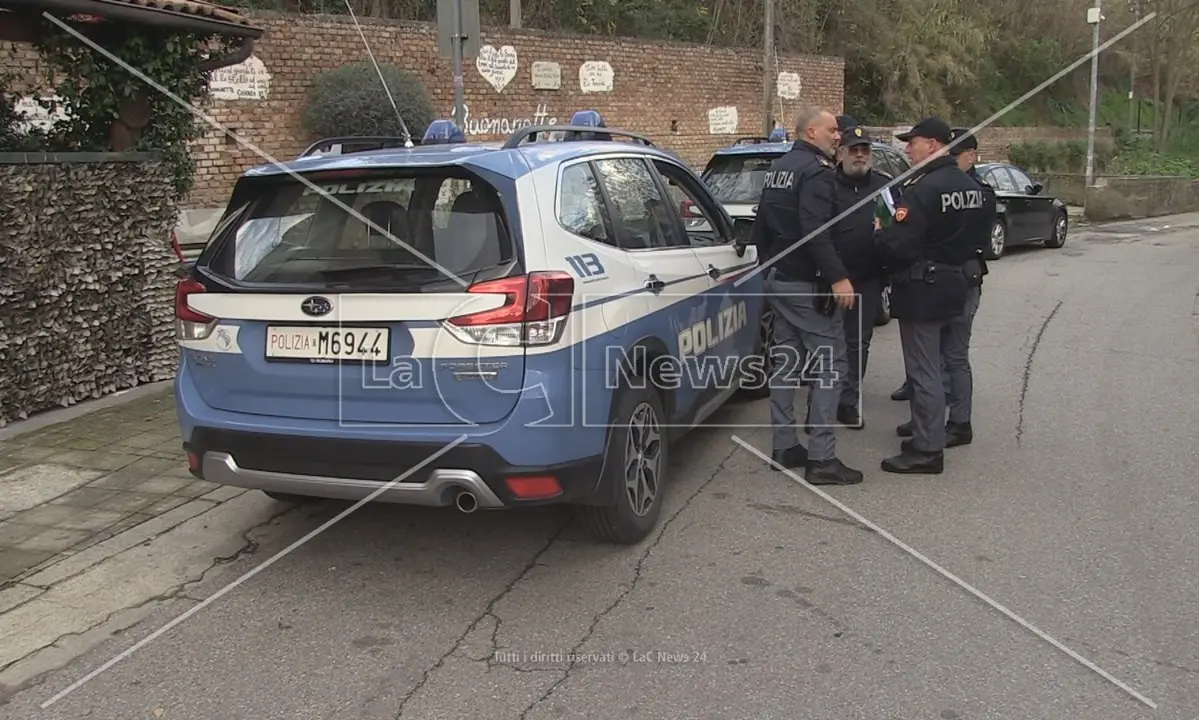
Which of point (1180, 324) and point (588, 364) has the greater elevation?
point (588, 364)

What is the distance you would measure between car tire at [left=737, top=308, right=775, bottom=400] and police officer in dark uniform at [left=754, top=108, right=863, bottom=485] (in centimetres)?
87

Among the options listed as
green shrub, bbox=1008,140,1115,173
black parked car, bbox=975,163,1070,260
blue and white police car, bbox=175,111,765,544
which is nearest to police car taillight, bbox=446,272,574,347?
blue and white police car, bbox=175,111,765,544

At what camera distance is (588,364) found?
3.97m

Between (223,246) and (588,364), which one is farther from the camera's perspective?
(223,246)

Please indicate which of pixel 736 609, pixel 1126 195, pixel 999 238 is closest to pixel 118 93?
pixel 736 609

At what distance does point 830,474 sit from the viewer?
17.7 ft

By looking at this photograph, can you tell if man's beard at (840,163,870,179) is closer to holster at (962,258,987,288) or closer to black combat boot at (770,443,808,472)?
holster at (962,258,987,288)

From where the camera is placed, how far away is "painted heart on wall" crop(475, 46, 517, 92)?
15.4 m

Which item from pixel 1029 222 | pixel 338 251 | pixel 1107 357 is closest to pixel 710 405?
pixel 338 251

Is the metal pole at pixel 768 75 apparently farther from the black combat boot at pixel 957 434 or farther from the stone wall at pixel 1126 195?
the black combat boot at pixel 957 434

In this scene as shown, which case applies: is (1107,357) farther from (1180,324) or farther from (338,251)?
(338,251)

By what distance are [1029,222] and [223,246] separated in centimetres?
1521

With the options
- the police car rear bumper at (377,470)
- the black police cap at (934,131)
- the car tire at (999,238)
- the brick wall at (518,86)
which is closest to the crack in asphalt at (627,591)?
the police car rear bumper at (377,470)

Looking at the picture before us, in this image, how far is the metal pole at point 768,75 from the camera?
19.5 meters
